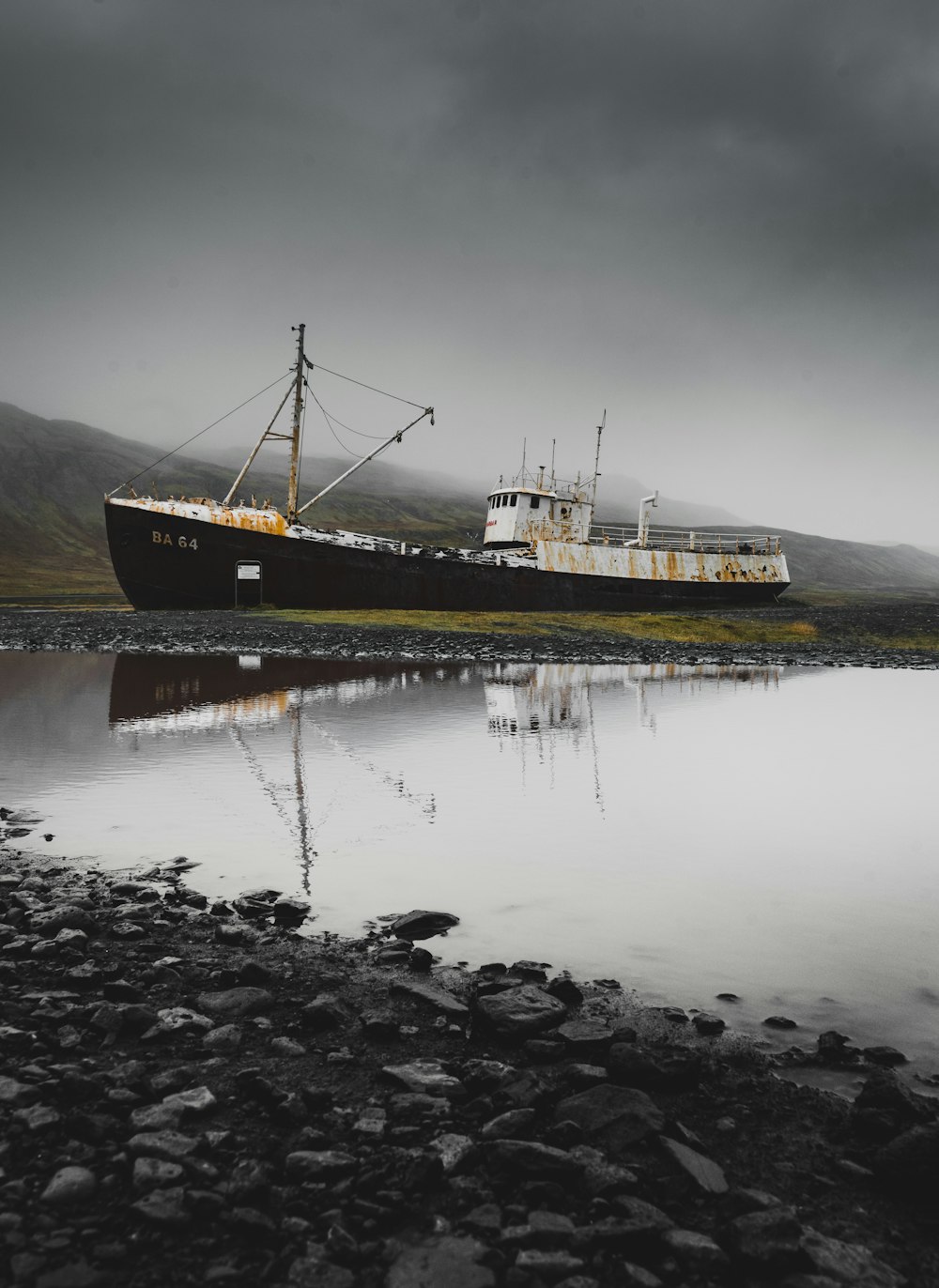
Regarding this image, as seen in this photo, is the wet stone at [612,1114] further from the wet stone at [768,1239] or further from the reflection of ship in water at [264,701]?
the reflection of ship in water at [264,701]

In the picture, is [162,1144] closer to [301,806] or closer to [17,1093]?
[17,1093]

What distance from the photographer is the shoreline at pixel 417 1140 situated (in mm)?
3053

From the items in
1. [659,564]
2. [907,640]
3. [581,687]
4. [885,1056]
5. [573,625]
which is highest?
[659,564]

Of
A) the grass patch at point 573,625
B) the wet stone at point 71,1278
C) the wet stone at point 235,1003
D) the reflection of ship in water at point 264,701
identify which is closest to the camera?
the wet stone at point 71,1278

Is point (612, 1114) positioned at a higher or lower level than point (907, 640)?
lower

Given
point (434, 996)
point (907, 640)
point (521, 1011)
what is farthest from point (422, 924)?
point (907, 640)

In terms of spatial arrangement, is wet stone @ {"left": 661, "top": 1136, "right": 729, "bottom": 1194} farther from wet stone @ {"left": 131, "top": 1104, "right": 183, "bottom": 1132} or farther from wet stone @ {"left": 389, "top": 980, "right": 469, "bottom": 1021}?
wet stone @ {"left": 131, "top": 1104, "right": 183, "bottom": 1132}

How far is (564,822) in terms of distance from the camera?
31.4 ft

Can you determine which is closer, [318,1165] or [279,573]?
[318,1165]

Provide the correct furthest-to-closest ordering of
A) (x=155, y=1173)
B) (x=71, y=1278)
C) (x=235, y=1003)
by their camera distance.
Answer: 1. (x=235, y=1003)
2. (x=155, y=1173)
3. (x=71, y=1278)

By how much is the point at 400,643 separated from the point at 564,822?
25.9 meters

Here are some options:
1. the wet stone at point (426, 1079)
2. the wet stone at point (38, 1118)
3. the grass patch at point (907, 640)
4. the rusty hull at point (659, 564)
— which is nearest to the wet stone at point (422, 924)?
the wet stone at point (426, 1079)

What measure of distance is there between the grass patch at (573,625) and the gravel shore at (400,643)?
130cm

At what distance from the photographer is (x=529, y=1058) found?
451cm
